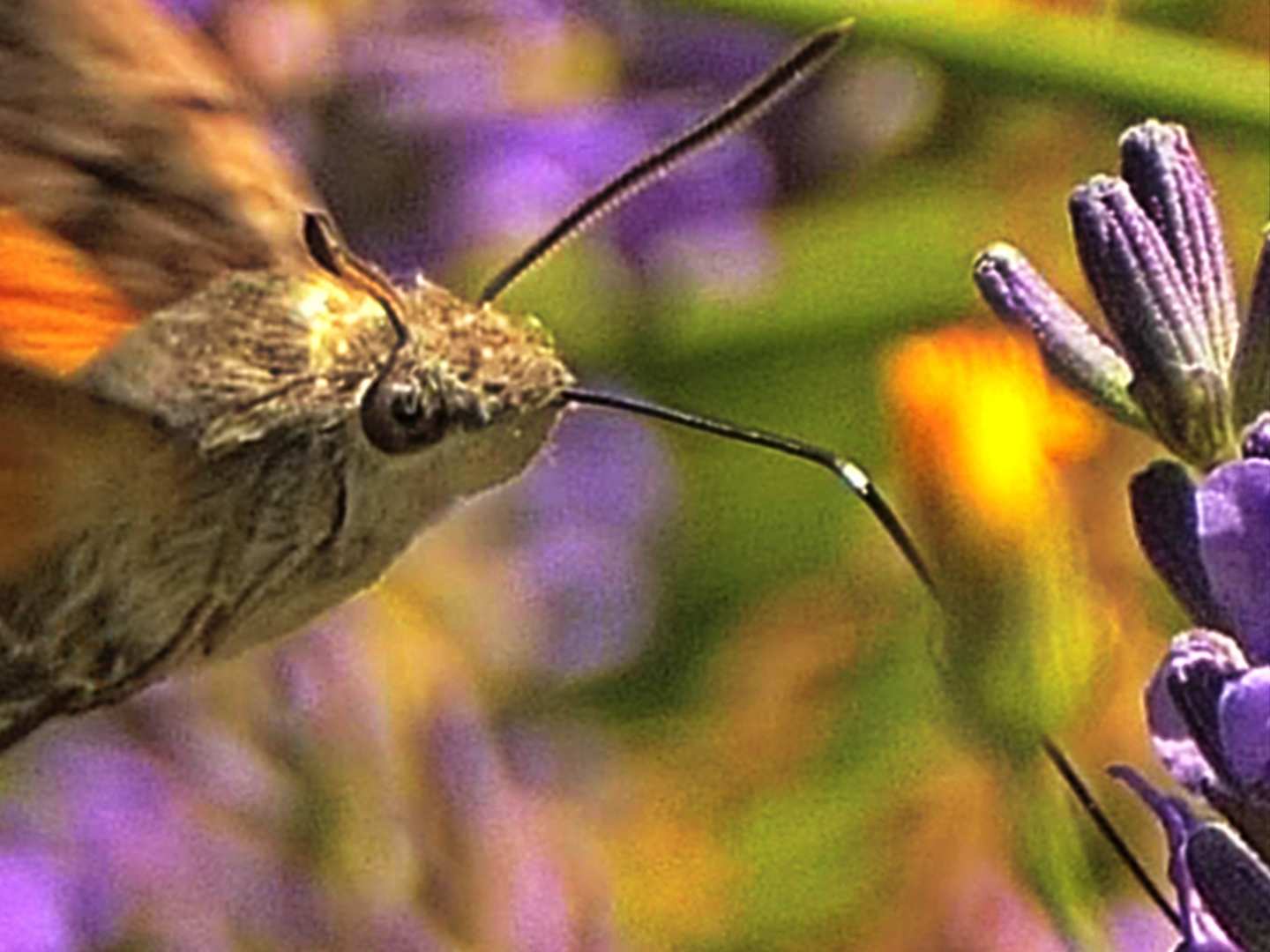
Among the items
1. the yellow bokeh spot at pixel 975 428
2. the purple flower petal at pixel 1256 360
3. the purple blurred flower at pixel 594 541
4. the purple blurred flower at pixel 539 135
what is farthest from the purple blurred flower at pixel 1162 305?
the purple blurred flower at pixel 594 541

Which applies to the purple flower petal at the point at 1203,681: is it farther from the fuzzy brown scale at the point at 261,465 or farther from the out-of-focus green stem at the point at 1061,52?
the out-of-focus green stem at the point at 1061,52

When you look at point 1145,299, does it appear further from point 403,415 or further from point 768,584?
point 768,584

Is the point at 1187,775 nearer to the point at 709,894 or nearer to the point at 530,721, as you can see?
the point at 709,894

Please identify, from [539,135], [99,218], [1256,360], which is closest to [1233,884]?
[1256,360]

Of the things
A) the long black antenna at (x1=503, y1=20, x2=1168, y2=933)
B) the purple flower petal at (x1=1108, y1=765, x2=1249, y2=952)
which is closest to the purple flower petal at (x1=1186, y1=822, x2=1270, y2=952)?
the purple flower petal at (x1=1108, y1=765, x2=1249, y2=952)

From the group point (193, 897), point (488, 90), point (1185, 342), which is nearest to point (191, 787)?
point (193, 897)
